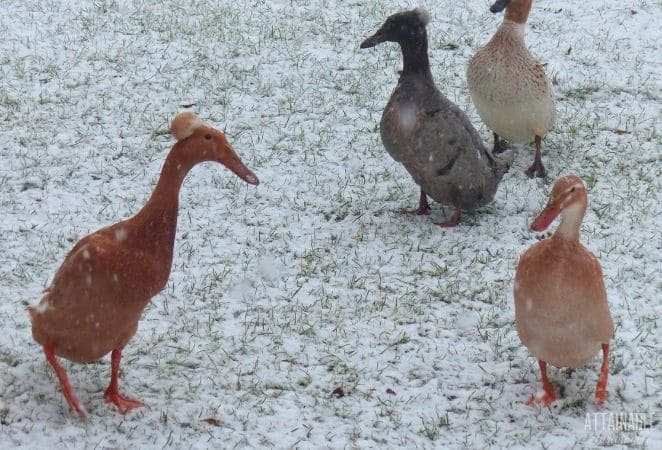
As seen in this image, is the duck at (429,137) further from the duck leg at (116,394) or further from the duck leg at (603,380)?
the duck leg at (116,394)

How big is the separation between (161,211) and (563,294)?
6.55 feet

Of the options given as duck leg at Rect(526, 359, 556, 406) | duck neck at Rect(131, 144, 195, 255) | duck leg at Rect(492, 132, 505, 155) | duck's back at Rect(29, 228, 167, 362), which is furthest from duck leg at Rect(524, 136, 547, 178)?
duck's back at Rect(29, 228, 167, 362)

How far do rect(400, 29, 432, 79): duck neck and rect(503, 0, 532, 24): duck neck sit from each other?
1135mm

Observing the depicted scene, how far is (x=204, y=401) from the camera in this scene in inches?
172

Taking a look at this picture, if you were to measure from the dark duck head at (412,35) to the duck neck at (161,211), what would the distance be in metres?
2.50

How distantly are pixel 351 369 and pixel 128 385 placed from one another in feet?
3.99

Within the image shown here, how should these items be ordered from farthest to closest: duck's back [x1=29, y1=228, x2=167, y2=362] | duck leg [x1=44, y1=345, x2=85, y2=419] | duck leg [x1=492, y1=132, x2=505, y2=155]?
duck leg [x1=492, y1=132, x2=505, y2=155], duck leg [x1=44, y1=345, x2=85, y2=419], duck's back [x1=29, y1=228, x2=167, y2=362]

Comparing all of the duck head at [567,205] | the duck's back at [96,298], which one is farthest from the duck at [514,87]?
the duck's back at [96,298]

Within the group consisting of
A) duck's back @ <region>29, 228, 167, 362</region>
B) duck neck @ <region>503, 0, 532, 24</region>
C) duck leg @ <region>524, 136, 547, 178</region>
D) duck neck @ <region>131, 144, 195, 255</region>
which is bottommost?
duck leg @ <region>524, 136, 547, 178</region>

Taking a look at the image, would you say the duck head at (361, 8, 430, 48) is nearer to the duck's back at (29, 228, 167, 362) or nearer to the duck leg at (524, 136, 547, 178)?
the duck leg at (524, 136, 547, 178)

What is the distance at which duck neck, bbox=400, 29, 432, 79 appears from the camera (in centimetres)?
604

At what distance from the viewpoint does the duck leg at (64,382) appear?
4102mm

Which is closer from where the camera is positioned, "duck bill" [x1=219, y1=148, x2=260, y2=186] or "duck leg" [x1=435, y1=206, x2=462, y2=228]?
"duck bill" [x1=219, y1=148, x2=260, y2=186]

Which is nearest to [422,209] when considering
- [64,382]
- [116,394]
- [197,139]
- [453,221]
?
[453,221]
